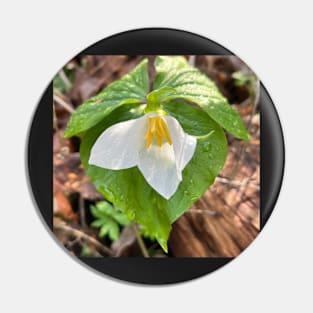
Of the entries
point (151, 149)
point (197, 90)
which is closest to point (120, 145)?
point (151, 149)

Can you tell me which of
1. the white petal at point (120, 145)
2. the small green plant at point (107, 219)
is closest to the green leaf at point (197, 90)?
the white petal at point (120, 145)

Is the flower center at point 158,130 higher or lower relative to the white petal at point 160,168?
higher

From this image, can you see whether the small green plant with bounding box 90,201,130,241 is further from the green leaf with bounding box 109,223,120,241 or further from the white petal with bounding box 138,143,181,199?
the white petal with bounding box 138,143,181,199

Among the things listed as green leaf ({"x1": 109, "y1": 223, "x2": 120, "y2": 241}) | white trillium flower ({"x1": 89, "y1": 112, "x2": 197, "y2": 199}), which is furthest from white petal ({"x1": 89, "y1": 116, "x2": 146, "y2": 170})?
green leaf ({"x1": 109, "y1": 223, "x2": 120, "y2": 241})

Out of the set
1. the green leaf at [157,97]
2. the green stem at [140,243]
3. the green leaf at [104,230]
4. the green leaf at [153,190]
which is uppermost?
A: the green leaf at [157,97]

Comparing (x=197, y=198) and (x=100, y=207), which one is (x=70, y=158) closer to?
(x=100, y=207)

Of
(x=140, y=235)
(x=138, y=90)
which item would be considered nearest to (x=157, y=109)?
(x=138, y=90)

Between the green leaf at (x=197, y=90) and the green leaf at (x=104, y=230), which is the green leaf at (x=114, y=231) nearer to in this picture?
the green leaf at (x=104, y=230)
